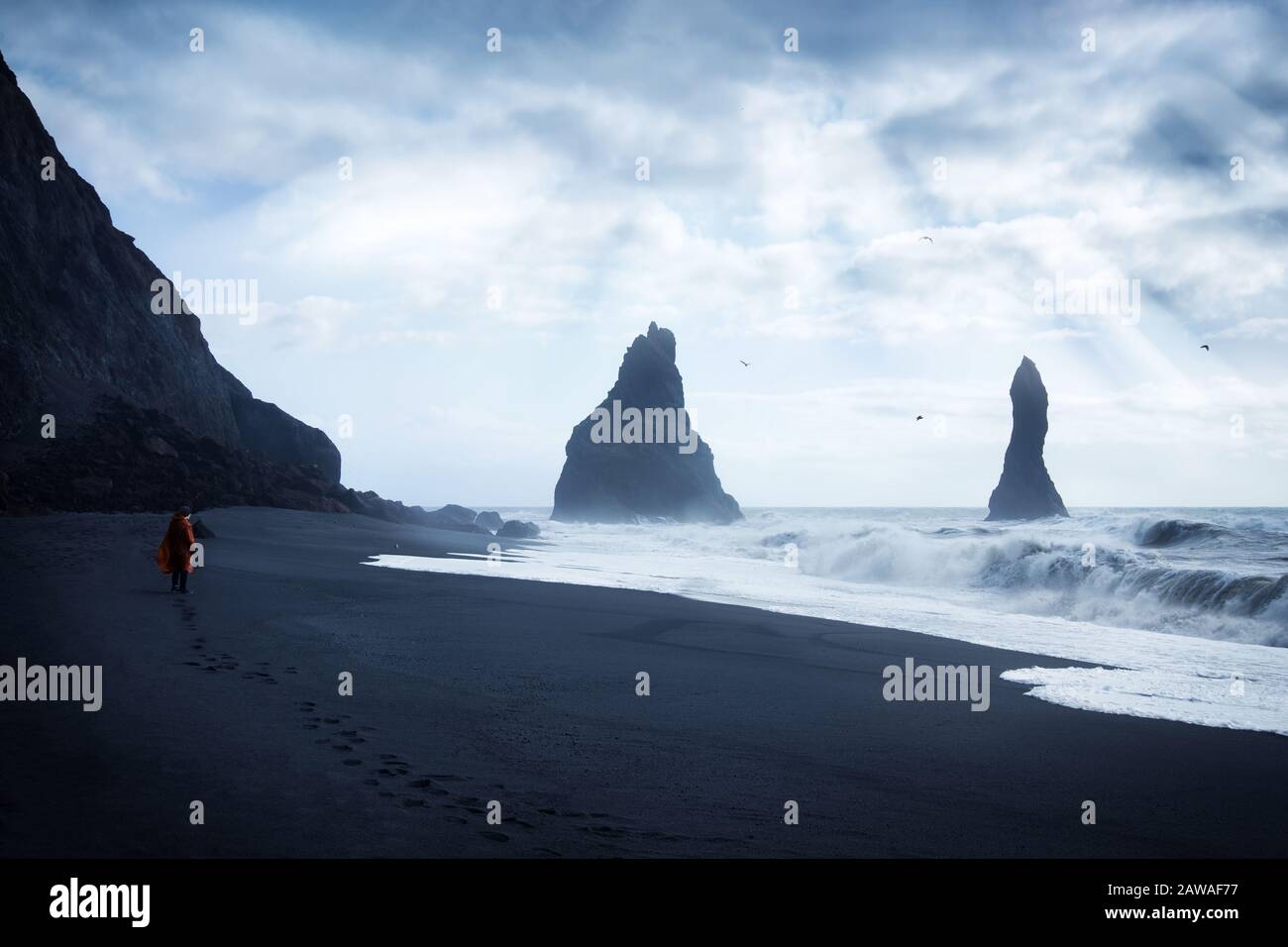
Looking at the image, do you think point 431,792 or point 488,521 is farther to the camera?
point 488,521

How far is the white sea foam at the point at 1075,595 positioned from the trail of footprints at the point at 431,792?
612 centimetres

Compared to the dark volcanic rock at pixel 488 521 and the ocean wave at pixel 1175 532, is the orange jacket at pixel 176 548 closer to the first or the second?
the ocean wave at pixel 1175 532

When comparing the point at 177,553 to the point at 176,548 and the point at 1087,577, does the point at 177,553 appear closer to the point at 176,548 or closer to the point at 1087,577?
the point at 176,548

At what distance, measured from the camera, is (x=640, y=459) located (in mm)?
107688

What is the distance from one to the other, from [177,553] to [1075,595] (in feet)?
59.4

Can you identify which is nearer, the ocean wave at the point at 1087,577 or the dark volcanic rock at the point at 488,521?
the ocean wave at the point at 1087,577

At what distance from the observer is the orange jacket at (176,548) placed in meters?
12.1

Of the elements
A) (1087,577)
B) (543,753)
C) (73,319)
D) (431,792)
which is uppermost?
(73,319)

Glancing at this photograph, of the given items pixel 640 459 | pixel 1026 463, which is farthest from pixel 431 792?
pixel 640 459

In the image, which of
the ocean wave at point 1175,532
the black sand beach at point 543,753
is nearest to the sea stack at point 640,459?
the ocean wave at point 1175,532
